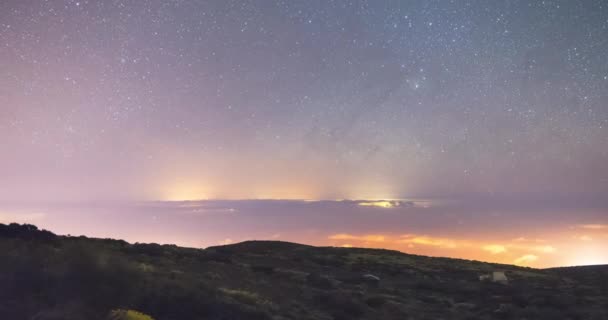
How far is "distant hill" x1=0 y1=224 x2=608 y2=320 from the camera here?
1717 cm

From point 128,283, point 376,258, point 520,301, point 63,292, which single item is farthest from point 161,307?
point 376,258

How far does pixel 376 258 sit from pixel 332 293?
22.9 meters

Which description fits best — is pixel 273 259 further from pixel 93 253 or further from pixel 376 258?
pixel 93 253

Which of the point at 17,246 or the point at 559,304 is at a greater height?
the point at 17,246

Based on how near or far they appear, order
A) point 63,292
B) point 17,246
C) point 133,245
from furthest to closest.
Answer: point 133,245 → point 17,246 → point 63,292

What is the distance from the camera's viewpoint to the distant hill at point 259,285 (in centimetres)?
1717

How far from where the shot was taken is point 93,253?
730 inches

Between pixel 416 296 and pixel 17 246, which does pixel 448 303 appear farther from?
pixel 17 246

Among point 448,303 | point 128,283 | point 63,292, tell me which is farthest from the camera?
point 448,303

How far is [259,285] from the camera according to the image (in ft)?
86.9

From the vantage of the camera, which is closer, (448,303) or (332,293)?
(332,293)

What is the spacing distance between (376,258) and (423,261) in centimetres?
473

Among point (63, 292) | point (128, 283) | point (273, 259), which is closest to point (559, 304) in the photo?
point (273, 259)

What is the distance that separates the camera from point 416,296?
2977cm
